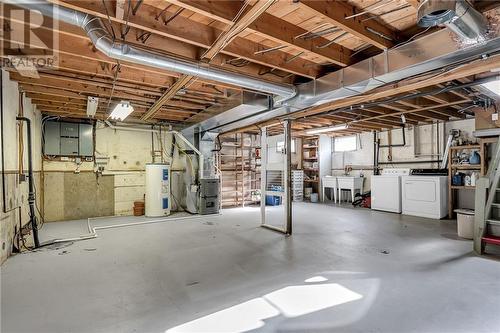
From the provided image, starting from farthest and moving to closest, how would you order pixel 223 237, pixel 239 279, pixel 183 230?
pixel 183 230 → pixel 223 237 → pixel 239 279

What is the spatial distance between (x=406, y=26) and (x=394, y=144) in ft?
19.4

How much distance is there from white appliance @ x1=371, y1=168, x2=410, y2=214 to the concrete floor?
7.45 feet

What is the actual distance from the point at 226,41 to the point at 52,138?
5687 mm

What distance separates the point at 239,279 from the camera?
2.77m

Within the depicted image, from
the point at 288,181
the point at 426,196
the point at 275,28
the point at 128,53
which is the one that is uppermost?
the point at 275,28

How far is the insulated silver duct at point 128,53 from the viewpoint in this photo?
195 cm

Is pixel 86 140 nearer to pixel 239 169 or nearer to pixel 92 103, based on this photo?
pixel 92 103

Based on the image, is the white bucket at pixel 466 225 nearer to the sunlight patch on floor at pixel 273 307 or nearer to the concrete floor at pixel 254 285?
the concrete floor at pixel 254 285

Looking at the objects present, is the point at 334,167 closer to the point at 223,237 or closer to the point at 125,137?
the point at 223,237

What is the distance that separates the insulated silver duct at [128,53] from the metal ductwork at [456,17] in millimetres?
1857

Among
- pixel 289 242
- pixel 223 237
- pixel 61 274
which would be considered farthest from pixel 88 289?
pixel 289 242

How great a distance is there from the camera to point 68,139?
6.20m

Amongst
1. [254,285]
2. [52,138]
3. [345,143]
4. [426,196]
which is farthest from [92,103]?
[345,143]

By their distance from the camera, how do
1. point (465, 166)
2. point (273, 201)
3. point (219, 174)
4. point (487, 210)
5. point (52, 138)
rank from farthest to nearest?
point (273, 201) < point (219, 174) < point (52, 138) < point (465, 166) < point (487, 210)
